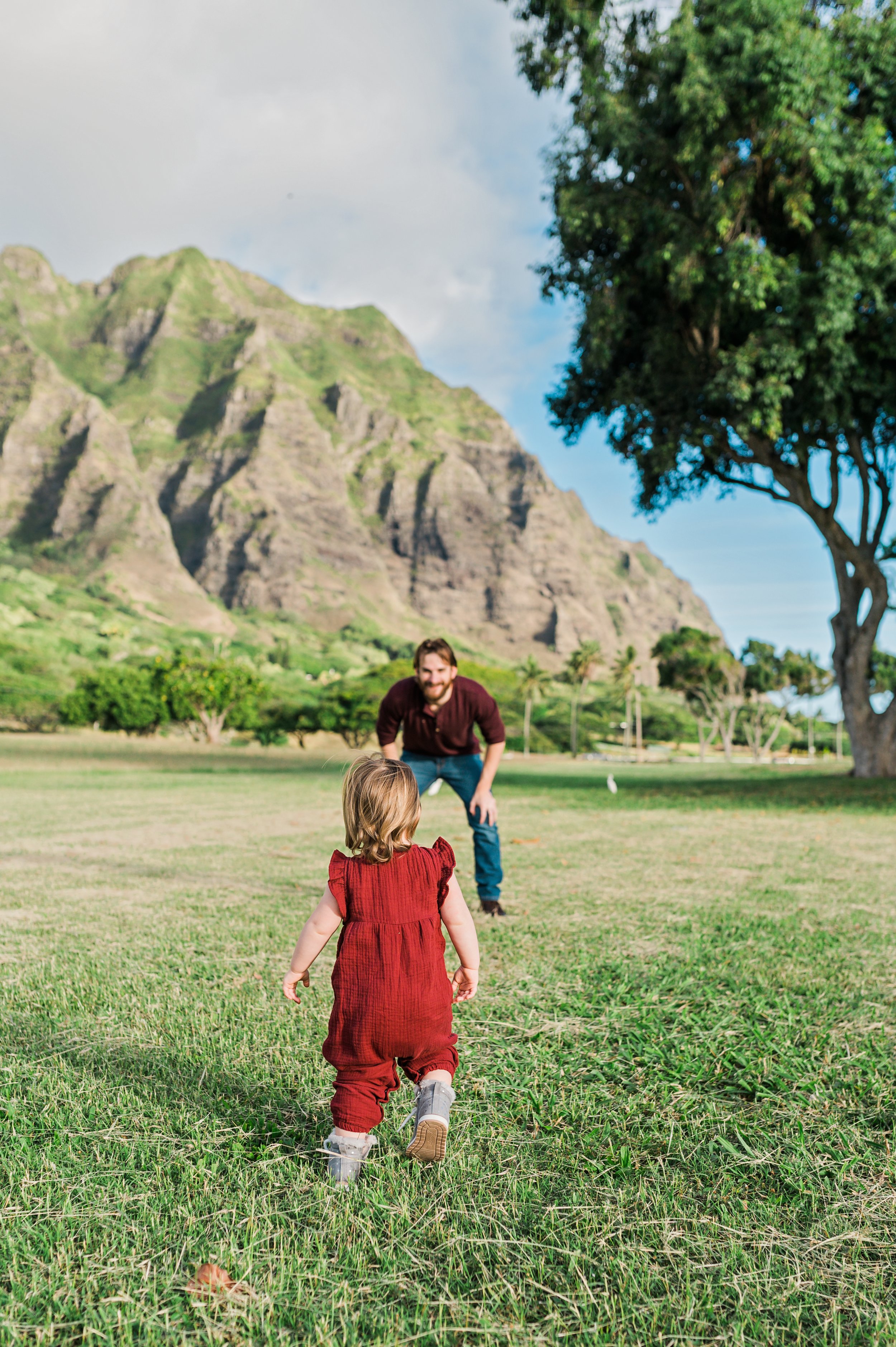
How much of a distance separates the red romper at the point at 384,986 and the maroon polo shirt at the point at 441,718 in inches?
124

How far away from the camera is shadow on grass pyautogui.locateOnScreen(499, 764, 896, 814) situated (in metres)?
15.9

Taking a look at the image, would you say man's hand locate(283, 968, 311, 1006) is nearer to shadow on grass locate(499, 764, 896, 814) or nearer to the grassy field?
the grassy field

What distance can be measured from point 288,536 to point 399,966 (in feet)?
658

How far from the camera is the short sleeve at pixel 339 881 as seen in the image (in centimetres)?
257

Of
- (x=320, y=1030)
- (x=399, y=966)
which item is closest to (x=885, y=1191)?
(x=399, y=966)

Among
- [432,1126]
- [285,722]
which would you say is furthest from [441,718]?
[285,722]

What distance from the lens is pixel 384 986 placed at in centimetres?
252

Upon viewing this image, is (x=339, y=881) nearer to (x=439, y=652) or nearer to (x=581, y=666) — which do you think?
(x=439, y=652)

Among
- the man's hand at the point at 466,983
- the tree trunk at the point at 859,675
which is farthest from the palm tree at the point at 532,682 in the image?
the man's hand at the point at 466,983

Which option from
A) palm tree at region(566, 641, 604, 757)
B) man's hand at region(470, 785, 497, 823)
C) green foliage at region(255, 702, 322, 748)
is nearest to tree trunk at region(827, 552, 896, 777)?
man's hand at region(470, 785, 497, 823)

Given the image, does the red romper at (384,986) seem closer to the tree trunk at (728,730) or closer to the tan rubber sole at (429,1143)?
the tan rubber sole at (429,1143)

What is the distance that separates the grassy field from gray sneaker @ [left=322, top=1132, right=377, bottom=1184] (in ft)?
0.18

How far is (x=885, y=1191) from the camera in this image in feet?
7.63

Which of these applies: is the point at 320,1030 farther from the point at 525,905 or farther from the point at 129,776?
the point at 129,776
